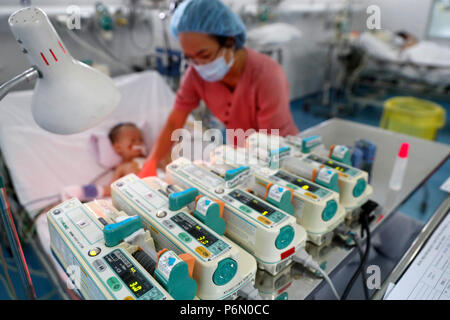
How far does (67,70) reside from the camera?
65 cm

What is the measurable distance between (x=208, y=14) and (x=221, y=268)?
105cm

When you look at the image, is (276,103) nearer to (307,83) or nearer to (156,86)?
(156,86)

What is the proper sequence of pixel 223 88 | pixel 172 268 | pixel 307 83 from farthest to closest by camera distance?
pixel 307 83
pixel 223 88
pixel 172 268

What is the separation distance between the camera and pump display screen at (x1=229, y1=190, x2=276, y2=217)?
2.60 feet

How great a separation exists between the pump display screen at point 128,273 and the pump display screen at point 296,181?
495mm

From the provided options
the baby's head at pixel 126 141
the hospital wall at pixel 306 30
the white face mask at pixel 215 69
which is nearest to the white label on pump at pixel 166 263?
the white face mask at pixel 215 69

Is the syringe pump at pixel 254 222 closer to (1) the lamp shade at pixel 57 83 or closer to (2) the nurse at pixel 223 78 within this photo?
(1) the lamp shade at pixel 57 83

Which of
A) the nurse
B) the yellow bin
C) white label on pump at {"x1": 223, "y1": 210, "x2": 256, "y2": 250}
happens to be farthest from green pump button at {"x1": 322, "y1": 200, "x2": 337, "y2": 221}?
the yellow bin

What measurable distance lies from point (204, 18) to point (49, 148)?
47.4 inches

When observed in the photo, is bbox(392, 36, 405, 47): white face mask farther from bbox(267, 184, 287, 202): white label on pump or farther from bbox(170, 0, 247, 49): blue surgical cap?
bbox(267, 184, 287, 202): white label on pump

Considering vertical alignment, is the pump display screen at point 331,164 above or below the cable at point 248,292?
above

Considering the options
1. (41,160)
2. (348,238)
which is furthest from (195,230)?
(41,160)

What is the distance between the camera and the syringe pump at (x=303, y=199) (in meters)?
0.85
